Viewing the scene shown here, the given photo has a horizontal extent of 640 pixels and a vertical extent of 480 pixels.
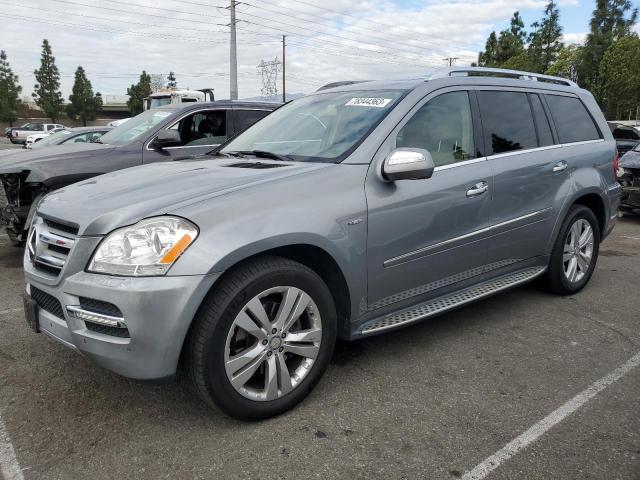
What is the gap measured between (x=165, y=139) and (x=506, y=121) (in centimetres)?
368

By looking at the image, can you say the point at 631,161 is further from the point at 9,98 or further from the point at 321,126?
the point at 9,98

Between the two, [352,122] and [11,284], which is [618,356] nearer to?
[352,122]

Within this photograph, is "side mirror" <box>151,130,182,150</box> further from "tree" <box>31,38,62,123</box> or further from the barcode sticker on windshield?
"tree" <box>31,38,62,123</box>

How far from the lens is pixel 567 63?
4400 centimetres

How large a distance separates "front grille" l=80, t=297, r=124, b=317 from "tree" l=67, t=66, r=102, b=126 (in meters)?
76.2

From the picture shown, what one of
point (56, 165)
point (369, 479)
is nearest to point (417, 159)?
point (369, 479)

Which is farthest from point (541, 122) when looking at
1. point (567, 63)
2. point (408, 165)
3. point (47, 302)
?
point (567, 63)

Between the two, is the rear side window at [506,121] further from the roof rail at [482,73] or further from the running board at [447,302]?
the running board at [447,302]

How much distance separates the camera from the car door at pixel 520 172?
3648mm

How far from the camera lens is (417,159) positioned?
2824 millimetres

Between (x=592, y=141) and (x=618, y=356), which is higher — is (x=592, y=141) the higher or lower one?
the higher one

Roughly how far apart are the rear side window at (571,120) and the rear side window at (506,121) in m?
0.37

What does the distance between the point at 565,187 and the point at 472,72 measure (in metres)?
1.21

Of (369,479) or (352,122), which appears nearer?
(369,479)
